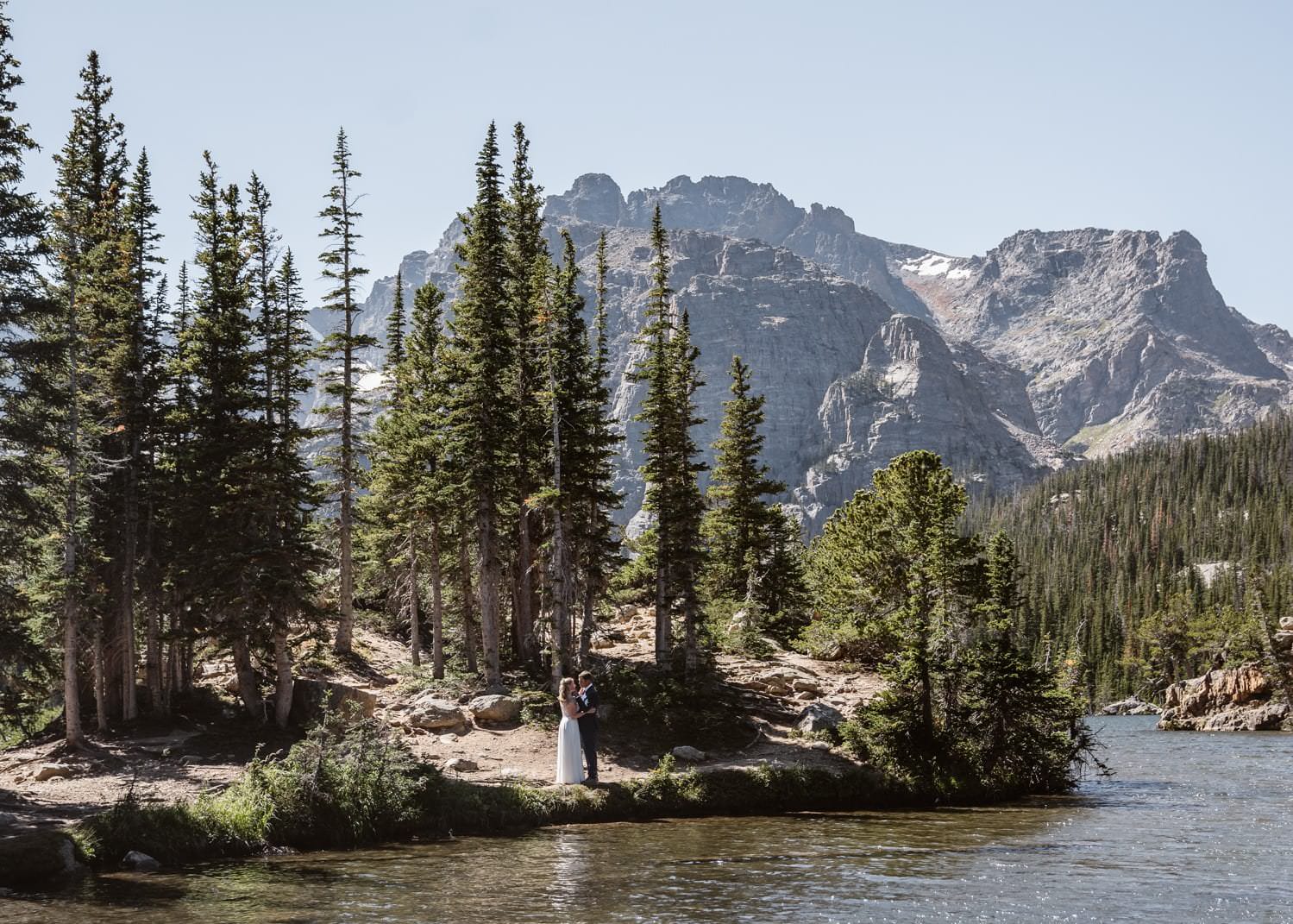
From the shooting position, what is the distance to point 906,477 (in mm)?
31484

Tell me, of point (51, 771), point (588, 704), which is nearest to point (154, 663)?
point (51, 771)

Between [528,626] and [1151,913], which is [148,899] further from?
[528,626]

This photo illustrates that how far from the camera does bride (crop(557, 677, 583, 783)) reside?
964 inches

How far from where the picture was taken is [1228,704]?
78.7 meters

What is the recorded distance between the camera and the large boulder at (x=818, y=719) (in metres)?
31.0

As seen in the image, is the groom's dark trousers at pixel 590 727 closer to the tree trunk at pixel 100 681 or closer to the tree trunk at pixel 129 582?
the tree trunk at pixel 129 582

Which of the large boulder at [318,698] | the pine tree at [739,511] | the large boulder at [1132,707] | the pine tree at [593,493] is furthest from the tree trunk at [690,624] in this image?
the large boulder at [1132,707]

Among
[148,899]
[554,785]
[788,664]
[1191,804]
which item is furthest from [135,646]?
[1191,804]

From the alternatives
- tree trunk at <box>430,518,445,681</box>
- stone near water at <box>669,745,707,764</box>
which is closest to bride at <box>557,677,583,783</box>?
stone near water at <box>669,745,707,764</box>

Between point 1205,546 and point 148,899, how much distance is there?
166 metres

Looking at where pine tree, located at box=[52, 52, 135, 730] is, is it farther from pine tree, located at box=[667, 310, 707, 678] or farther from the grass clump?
pine tree, located at box=[667, 310, 707, 678]

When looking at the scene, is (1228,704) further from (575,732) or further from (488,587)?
(575,732)

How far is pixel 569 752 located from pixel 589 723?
0.83 metres

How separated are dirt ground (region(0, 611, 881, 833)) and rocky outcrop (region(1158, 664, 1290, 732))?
47.3 meters
